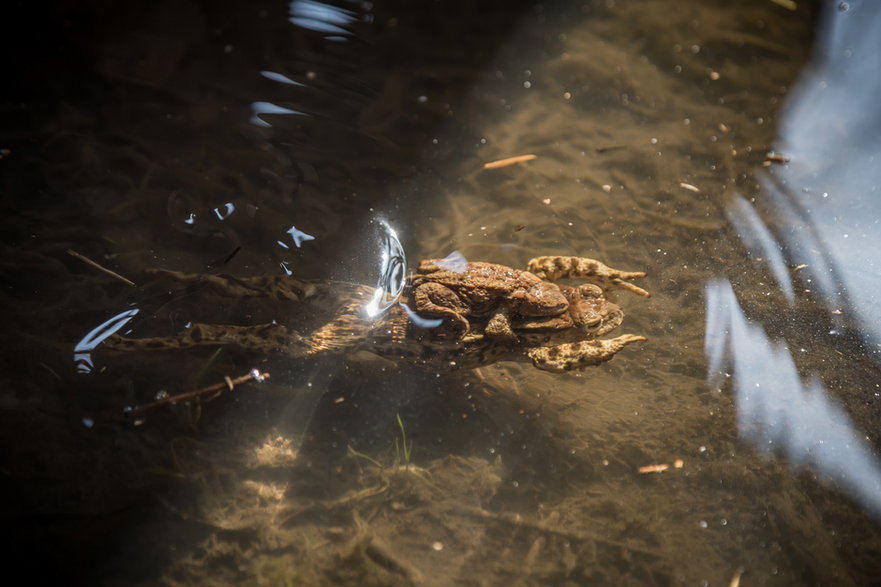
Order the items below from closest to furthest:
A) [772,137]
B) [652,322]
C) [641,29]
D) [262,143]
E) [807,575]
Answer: [807,575], [652,322], [262,143], [772,137], [641,29]

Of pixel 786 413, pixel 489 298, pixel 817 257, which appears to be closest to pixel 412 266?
pixel 489 298

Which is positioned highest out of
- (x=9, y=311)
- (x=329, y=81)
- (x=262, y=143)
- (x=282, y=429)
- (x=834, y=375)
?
(x=329, y=81)

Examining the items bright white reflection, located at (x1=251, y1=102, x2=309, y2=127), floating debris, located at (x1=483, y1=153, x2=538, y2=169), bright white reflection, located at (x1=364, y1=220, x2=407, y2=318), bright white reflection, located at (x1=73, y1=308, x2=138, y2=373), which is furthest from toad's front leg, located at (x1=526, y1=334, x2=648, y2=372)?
bright white reflection, located at (x1=251, y1=102, x2=309, y2=127)

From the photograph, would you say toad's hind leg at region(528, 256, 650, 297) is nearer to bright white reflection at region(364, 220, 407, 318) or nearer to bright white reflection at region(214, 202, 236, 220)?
bright white reflection at region(364, 220, 407, 318)

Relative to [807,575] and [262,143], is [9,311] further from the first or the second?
[807,575]

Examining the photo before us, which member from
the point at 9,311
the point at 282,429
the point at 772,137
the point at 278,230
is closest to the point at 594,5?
the point at 772,137

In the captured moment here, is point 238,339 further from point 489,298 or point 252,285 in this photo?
point 489,298
